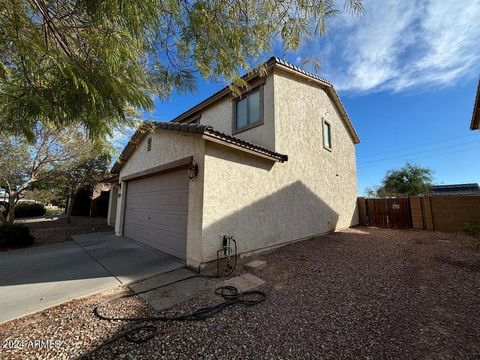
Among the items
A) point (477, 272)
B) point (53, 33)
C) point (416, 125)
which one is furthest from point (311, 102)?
point (416, 125)

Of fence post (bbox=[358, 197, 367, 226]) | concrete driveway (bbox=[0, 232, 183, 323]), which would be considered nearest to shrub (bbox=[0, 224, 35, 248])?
concrete driveway (bbox=[0, 232, 183, 323])

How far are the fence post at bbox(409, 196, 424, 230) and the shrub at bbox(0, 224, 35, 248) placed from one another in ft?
59.6

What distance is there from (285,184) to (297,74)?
4850 millimetres

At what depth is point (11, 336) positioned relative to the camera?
9.71 feet

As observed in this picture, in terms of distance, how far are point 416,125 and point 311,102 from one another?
51.8ft

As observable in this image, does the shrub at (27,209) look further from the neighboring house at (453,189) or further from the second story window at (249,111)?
the neighboring house at (453,189)

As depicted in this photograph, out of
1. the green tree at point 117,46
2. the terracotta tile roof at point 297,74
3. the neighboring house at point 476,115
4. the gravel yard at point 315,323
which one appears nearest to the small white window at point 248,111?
the terracotta tile roof at point 297,74

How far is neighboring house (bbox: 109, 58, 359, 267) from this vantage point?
18.6ft

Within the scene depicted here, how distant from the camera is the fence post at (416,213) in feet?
38.3

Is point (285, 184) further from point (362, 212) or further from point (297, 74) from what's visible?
point (362, 212)

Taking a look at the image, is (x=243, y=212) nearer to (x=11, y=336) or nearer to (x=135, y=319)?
(x=135, y=319)

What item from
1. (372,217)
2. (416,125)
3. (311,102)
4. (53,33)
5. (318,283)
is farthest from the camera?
(416,125)

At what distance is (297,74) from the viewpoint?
9117 mm

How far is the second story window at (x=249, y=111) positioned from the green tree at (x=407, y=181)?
25.5 metres
